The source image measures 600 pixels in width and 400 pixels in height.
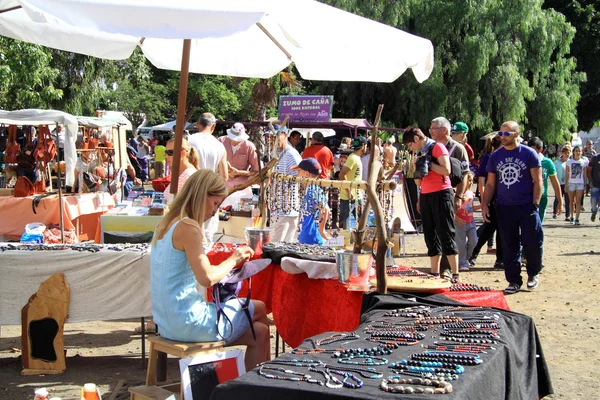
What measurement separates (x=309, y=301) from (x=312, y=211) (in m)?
1.07

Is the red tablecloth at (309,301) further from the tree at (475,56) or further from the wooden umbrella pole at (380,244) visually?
the tree at (475,56)

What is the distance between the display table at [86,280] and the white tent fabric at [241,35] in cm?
172

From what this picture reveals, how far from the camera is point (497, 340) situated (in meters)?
3.10

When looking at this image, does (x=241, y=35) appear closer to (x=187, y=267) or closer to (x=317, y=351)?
(x=187, y=267)

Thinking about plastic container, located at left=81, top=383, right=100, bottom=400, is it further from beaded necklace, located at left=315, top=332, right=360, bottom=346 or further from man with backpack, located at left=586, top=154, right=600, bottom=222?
man with backpack, located at left=586, top=154, right=600, bottom=222

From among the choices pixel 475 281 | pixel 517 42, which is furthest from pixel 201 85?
pixel 475 281

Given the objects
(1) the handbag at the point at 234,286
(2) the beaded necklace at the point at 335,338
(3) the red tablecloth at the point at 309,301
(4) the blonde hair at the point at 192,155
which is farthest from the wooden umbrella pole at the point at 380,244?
(4) the blonde hair at the point at 192,155

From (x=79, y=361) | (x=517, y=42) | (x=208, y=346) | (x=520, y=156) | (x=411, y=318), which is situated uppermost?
(x=517, y=42)

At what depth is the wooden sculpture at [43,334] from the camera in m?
5.28

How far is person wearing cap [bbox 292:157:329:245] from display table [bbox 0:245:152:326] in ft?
4.40

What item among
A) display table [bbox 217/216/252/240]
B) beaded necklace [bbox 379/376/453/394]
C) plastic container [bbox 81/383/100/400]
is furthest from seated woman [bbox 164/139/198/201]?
beaded necklace [bbox 379/376/453/394]

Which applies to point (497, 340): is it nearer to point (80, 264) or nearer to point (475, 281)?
point (80, 264)

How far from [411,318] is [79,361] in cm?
321

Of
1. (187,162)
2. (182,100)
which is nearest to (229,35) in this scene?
(182,100)
